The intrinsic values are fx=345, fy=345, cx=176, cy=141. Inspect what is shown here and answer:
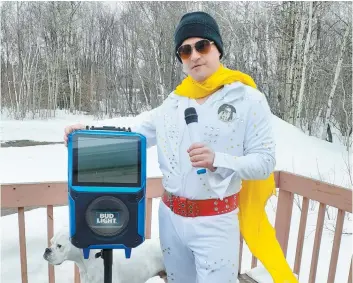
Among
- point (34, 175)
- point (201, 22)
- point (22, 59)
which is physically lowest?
point (34, 175)

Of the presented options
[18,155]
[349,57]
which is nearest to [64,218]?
[18,155]

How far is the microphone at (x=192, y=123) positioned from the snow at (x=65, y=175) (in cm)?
119

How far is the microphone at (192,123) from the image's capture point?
1122 millimetres

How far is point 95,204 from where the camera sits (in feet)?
3.50

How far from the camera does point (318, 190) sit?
196 cm

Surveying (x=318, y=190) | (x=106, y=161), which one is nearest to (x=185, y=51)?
(x=106, y=161)

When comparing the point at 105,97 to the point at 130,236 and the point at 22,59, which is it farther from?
the point at 130,236

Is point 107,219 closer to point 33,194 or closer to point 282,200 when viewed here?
point 33,194

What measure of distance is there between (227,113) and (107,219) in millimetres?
525

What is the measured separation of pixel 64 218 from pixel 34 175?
289cm

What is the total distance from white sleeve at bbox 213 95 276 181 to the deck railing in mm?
869

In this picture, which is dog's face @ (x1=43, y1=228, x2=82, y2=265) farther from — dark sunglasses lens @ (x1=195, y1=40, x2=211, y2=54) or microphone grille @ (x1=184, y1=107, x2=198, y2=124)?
dark sunglasses lens @ (x1=195, y1=40, x2=211, y2=54)

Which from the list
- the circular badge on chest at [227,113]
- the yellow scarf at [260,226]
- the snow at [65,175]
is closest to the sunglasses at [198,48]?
the yellow scarf at [260,226]

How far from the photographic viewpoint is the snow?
2.37 m
